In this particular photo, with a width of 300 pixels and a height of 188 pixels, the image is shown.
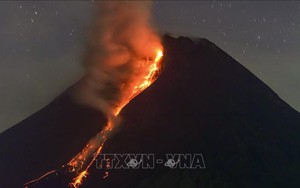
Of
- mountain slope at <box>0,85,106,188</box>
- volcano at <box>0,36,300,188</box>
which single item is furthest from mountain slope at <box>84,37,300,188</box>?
mountain slope at <box>0,85,106,188</box>

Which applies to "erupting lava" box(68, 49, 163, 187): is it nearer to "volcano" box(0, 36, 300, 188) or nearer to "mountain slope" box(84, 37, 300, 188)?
"volcano" box(0, 36, 300, 188)

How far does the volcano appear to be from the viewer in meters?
159

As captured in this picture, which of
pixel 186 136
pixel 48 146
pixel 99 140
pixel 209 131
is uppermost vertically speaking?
pixel 209 131

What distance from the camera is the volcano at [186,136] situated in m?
159

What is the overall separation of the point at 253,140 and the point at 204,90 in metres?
26.0

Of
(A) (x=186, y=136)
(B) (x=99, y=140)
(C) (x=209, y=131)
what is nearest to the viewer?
(B) (x=99, y=140)

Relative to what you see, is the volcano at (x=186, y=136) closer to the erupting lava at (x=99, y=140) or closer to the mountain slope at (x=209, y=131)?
the mountain slope at (x=209, y=131)

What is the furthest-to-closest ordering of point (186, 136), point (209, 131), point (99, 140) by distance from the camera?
point (209, 131) → point (186, 136) → point (99, 140)

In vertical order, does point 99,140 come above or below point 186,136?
below

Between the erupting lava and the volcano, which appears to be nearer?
the erupting lava

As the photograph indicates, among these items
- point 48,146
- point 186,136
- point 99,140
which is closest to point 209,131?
point 186,136

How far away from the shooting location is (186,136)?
174000 mm

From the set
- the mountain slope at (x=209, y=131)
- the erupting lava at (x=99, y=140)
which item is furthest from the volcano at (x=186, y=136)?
the erupting lava at (x=99, y=140)

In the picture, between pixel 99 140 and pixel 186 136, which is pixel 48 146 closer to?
pixel 99 140
